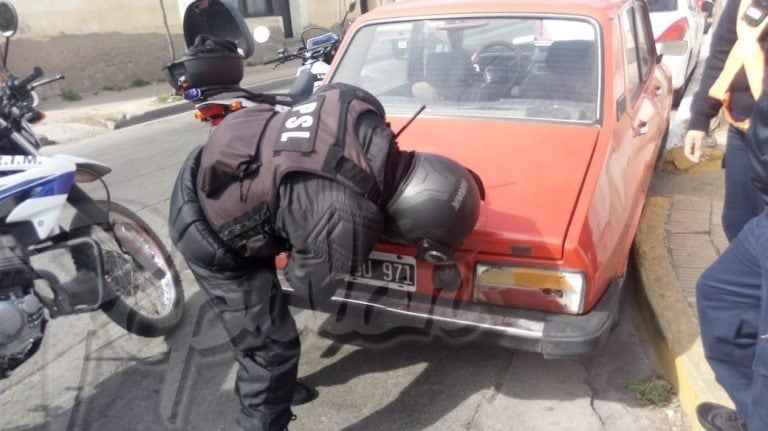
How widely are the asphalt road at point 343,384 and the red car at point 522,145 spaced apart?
391 mm

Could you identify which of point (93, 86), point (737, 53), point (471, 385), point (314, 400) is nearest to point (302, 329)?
point (314, 400)

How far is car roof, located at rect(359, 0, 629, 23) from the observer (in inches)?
133

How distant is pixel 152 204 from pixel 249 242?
3558mm

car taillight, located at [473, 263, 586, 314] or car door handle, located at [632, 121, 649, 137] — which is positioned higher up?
car door handle, located at [632, 121, 649, 137]

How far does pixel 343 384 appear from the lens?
2918 millimetres

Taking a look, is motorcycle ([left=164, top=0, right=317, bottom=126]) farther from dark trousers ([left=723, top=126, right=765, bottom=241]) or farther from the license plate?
dark trousers ([left=723, top=126, right=765, bottom=241])

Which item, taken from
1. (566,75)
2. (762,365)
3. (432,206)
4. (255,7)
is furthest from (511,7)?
(255,7)

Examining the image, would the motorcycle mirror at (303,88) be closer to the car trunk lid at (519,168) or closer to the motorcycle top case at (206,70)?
the motorcycle top case at (206,70)

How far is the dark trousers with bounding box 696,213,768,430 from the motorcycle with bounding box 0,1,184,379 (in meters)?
2.51

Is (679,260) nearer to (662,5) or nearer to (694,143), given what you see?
(694,143)

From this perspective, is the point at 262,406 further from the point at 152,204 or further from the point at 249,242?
the point at 152,204

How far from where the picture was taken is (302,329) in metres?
3.40

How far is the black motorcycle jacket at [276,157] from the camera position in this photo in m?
1.79

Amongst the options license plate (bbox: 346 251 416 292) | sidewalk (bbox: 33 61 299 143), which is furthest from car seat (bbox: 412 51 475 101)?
sidewalk (bbox: 33 61 299 143)
